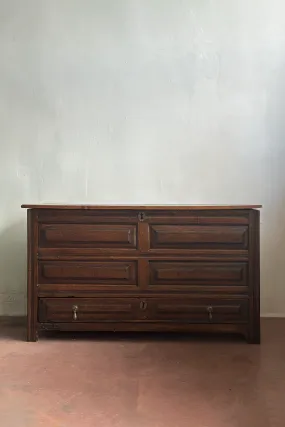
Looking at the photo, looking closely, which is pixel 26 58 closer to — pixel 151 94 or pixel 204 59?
pixel 151 94

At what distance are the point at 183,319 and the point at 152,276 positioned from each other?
273 mm

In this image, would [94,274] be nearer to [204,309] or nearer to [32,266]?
[32,266]

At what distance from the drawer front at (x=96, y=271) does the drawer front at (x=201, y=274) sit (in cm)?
12

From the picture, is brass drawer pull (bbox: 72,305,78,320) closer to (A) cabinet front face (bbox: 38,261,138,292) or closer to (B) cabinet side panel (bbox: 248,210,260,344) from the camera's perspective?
(A) cabinet front face (bbox: 38,261,138,292)

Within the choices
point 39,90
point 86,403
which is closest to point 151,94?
point 39,90

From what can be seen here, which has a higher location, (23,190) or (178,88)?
(178,88)

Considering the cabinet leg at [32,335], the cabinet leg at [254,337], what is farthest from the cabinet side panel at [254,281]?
the cabinet leg at [32,335]

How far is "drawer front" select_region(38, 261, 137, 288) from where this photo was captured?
2.44 m

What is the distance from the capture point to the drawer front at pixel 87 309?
2.44m

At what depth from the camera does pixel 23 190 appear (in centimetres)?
295

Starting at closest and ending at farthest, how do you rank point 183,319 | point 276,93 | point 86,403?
point 86,403
point 183,319
point 276,93

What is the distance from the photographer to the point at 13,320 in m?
2.91

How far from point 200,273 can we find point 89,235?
0.60 metres

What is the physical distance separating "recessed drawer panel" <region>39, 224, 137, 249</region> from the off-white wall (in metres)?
0.53
